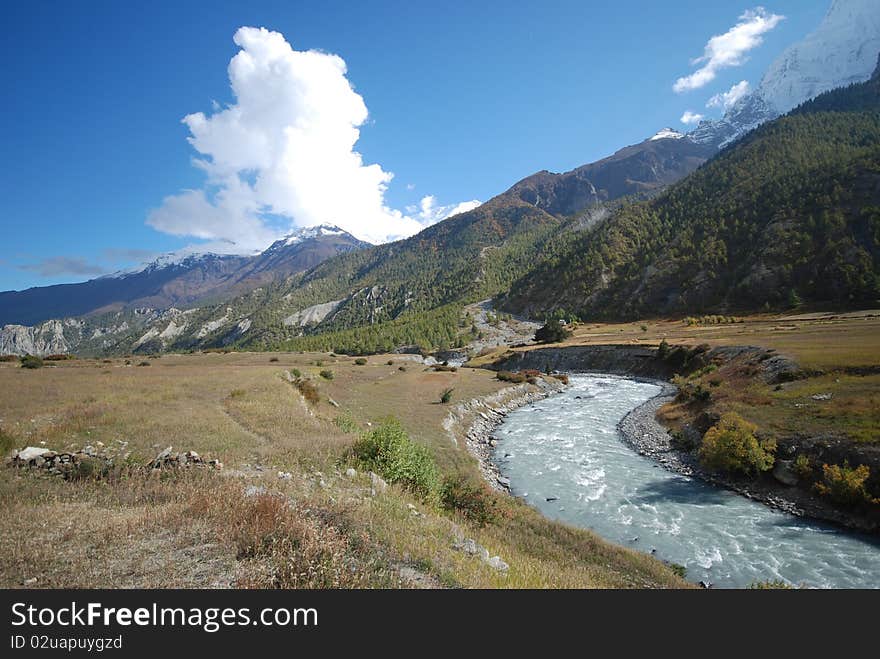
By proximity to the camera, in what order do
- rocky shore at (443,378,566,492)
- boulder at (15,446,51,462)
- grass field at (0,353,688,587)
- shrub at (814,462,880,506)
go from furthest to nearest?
rocky shore at (443,378,566,492) < shrub at (814,462,880,506) < boulder at (15,446,51,462) < grass field at (0,353,688,587)

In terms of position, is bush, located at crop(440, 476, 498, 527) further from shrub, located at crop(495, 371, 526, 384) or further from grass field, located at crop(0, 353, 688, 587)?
shrub, located at crop(495, 371, 526, 384)

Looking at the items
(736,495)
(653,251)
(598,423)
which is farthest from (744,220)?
(736,495)

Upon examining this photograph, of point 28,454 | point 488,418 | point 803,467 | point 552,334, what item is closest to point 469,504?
point 28,454

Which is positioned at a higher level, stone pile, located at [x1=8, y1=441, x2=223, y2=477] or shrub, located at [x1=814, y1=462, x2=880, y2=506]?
stone pile, located at [x1=8, y1=441, x2=223, y2=477]

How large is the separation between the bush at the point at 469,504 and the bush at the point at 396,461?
60 cm

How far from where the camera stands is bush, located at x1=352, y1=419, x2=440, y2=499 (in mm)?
15478

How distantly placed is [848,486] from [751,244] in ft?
488

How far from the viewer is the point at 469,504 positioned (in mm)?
15758

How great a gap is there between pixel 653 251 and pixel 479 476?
168696 millimetres

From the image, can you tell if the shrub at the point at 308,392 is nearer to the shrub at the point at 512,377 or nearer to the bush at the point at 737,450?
the bush at the point at 737,450

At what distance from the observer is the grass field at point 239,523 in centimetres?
667

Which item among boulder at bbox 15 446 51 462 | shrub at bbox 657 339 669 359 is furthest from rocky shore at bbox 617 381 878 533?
boulder at bbox 15 446 51 462

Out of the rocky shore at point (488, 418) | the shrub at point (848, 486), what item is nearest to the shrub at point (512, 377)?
the rocky shore at point (488, 418)

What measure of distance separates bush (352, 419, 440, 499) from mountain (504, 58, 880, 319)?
12348 cm
